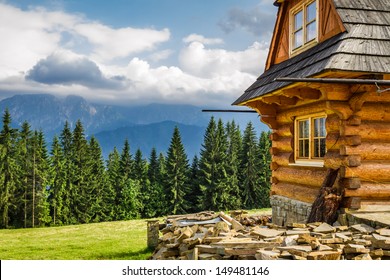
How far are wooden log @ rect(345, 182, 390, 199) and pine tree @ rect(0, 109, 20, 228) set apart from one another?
4002 centimetres

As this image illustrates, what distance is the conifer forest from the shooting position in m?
46.9

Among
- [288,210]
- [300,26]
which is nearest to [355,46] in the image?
[300,26]

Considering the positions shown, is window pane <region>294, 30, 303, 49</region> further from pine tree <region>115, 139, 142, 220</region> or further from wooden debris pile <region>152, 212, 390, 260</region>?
pine tree <region>115, 139, 142, 220</region>

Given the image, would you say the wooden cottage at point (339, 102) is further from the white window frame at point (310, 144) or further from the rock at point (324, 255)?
the rock at point (324, 255)

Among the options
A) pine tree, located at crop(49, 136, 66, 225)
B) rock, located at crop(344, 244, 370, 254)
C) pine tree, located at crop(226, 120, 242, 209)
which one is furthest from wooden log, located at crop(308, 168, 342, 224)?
pine tree, located at crop(49, 136, 66, 225)

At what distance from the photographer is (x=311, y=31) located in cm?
1037

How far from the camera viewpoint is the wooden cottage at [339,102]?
7844 millimetres

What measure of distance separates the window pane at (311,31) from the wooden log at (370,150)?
3.08 m

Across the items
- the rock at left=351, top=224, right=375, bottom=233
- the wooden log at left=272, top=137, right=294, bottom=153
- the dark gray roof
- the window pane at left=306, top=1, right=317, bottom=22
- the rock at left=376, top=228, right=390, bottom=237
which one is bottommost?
the rock at left=351, top=224, right=375, bottom=233

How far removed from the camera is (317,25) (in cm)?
991

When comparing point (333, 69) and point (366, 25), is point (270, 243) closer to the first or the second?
point (333, 69)

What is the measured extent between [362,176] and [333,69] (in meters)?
2.34

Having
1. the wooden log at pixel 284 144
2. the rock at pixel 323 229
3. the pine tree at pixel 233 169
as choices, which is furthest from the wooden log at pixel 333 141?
the pine tree at pixel 233 169

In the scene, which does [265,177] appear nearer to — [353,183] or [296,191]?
[296,191]
